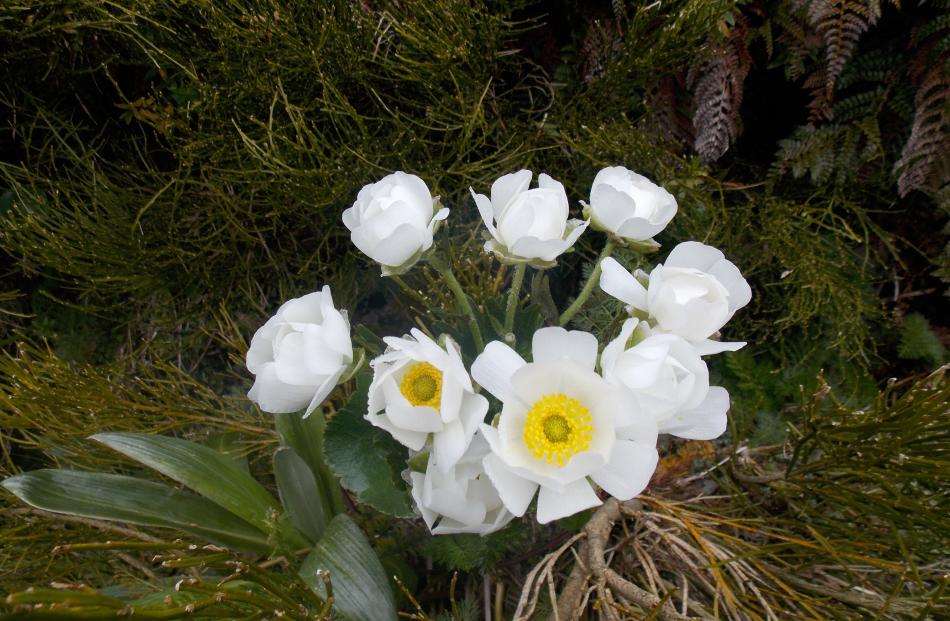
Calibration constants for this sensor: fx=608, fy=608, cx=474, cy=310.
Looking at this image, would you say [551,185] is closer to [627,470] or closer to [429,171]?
[627,470]

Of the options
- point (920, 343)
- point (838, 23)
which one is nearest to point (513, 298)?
point (838, 23)

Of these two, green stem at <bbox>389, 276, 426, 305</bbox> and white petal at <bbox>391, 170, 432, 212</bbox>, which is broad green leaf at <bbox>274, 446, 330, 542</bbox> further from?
white petal at <bbox>391, 170, 432, 212</bbox>

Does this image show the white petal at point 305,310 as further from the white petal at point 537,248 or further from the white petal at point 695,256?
the white petal at point 695,256

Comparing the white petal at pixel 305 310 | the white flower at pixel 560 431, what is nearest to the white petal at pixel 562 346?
the white flower at pixel 560 431

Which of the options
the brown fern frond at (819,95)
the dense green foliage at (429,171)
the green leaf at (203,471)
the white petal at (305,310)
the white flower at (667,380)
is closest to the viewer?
the white flower at (667,380)

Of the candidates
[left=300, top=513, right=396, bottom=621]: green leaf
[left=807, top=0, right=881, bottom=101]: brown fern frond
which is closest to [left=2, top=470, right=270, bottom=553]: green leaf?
[left=300, top=513, right=396, bottom=621]: green leaf

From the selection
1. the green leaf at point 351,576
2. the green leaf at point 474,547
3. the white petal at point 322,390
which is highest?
the white petal at point 322,390

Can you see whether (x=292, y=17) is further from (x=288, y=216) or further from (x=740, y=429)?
(x=740, y=429)
